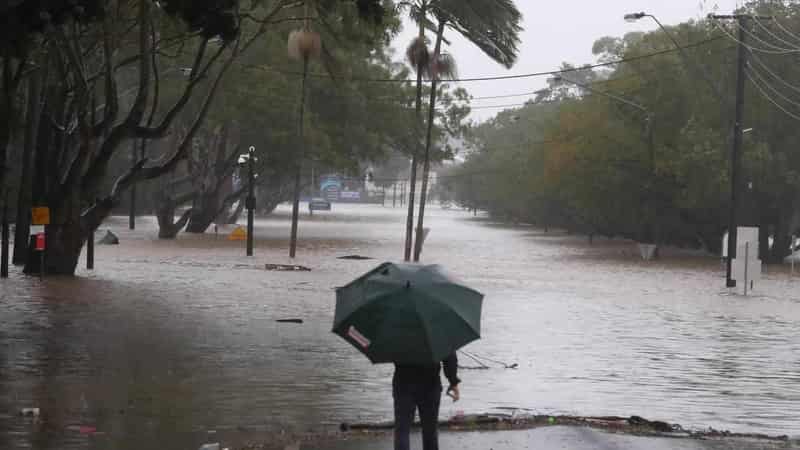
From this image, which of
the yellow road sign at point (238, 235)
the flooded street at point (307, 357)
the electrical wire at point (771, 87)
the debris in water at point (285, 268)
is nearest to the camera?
the flooded street at point (307, 357)

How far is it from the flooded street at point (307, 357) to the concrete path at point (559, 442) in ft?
3.82

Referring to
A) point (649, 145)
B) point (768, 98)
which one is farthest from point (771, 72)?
point (649, 145)

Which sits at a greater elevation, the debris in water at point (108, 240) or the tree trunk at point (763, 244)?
the tree trunk at point (763, 244)

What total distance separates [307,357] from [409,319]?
8.41 m

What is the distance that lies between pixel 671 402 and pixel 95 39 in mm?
19356

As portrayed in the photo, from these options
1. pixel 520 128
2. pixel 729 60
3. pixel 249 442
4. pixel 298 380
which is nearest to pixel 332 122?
pixel 729 60

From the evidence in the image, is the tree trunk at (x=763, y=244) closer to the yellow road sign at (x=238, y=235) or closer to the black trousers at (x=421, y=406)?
the yellow road sign at (x=238, y=235)

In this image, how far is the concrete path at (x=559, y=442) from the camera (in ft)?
33.6

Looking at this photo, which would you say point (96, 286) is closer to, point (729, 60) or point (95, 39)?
point (95, 39)

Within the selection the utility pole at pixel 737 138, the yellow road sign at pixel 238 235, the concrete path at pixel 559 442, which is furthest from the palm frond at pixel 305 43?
the concrete path at pixel 559 442

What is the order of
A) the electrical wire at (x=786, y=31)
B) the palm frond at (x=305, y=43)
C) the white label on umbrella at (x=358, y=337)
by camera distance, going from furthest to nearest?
the electrical wire at (x=786, y=31), the palm frond at (x=305, y=43), the white label on umbrella at (x=358, y=337)

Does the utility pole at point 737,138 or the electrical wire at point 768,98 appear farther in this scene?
the electrical wire at point 768,98

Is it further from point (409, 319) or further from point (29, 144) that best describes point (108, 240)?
point (409, 319)

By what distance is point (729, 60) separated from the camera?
5466 cm
